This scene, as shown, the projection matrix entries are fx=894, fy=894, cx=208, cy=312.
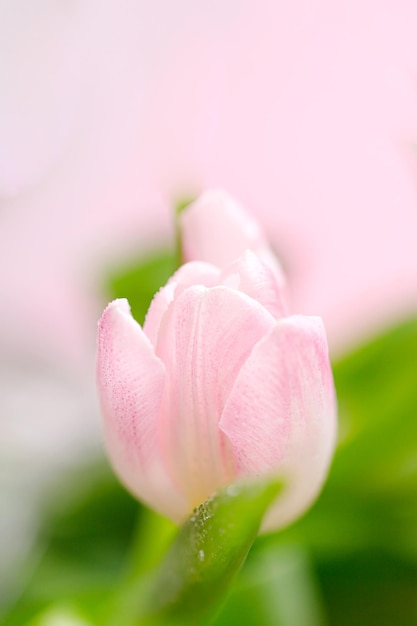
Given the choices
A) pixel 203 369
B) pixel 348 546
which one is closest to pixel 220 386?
pixel 203 369

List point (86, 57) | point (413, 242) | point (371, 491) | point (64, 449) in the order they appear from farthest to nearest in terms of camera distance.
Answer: point (413, 242) → point (86, 57) → point (64, 449) → point (371, 491)

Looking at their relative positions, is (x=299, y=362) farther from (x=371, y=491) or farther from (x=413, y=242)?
(x=413, y=242)

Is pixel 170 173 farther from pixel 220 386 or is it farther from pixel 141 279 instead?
pixel 220 386

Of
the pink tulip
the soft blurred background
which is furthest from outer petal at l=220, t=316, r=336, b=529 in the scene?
the soft blurred background

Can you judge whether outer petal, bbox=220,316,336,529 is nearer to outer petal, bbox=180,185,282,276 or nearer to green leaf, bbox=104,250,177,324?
outer petal, bbox=180,185,282,276


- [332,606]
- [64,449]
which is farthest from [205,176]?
[332,606]
